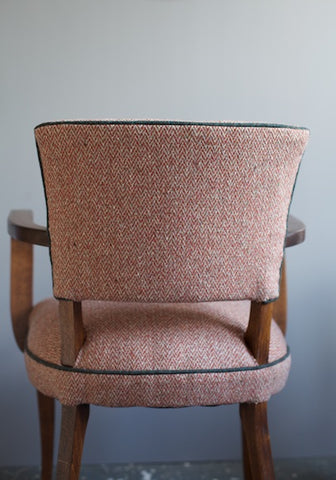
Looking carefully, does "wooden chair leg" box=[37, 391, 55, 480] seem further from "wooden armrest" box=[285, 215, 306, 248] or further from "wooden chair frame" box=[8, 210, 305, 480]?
"wooden armrest" box=[285, 215, 306, 248]

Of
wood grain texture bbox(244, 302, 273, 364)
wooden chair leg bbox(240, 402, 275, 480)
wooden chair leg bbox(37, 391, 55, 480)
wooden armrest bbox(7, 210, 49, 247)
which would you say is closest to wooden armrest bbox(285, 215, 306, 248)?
wood grain texture bbox(244, 302, 273, 364)

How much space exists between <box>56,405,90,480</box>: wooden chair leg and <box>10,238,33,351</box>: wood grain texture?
332mm

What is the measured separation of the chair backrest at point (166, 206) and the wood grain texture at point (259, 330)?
0.11ft

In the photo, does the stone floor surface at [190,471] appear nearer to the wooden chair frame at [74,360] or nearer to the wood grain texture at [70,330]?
the wooden chair frame at [74,360]

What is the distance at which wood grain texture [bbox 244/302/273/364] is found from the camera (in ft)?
3.34

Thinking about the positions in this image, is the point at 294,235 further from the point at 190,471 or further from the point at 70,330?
the point at 190,471

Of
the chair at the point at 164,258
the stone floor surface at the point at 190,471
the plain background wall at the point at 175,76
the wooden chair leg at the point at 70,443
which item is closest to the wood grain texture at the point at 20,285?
the chair at the point at 164,258

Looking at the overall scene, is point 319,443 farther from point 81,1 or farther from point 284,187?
point 81,1

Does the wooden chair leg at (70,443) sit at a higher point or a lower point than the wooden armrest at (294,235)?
lower

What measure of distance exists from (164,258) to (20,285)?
520 mm

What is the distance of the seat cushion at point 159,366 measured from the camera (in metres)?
1.00

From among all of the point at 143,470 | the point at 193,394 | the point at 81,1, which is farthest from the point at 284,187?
the point at 143,470

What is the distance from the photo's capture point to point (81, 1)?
1705 mm

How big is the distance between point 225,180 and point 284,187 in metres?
0.11
